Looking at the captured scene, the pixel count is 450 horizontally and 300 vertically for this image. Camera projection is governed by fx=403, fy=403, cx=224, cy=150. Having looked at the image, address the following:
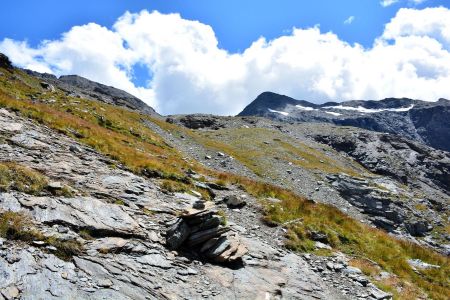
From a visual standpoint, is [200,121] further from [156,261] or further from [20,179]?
[156,261]

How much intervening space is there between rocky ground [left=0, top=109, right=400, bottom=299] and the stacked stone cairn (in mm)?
323

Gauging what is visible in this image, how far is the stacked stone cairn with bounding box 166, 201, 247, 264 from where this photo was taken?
50.6 ft

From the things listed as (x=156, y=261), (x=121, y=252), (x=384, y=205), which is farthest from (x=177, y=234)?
(x=384, y=205)

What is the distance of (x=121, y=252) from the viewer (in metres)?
13.6

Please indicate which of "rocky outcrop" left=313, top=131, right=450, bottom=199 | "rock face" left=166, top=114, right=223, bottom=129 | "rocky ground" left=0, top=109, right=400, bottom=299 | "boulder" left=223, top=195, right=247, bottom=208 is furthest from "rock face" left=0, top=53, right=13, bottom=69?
"rocky outcrop" left=313, top=131, right=450, bottom=199

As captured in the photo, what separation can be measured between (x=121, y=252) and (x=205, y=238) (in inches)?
142

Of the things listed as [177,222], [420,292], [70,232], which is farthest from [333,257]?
[70,232]

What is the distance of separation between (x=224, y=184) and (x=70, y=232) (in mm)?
15573

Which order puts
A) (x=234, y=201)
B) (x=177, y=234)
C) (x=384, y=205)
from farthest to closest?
(x=384, y=205) < (x=234, y=201) < (x=177, y=234)

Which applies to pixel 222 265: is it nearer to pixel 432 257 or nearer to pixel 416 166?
pixel 432 257

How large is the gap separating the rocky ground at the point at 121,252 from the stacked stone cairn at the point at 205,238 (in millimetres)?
323

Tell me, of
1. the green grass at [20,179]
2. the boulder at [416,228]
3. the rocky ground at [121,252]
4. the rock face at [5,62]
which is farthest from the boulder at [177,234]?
the rock face at [5,62]

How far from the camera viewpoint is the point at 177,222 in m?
16.0

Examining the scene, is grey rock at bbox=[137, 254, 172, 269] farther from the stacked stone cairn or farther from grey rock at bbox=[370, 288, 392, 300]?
grey rock at bbox=[370, 288, 392, 300]
